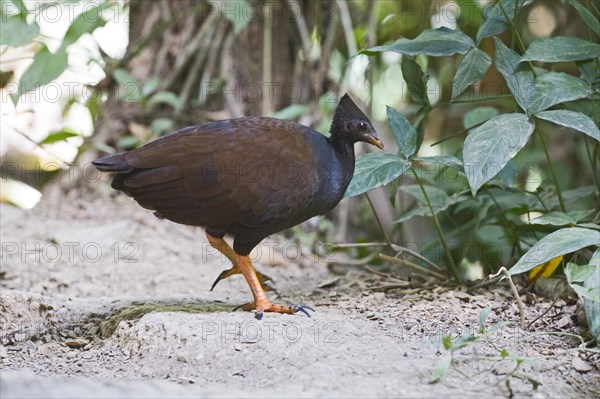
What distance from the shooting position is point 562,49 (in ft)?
11.6

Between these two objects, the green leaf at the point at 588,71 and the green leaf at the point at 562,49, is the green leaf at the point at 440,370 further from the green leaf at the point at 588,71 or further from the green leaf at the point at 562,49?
the green leaf at the point at 588,71

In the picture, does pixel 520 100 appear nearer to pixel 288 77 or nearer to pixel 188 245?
pixel 188 245

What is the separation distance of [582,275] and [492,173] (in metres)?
0.59

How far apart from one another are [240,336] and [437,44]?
1652 millimetres

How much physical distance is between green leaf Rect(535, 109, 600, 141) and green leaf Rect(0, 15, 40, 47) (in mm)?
2506

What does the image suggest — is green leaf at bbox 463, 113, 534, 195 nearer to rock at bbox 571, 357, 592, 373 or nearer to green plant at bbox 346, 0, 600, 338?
green plant at bbox 346, 0, 600, 338

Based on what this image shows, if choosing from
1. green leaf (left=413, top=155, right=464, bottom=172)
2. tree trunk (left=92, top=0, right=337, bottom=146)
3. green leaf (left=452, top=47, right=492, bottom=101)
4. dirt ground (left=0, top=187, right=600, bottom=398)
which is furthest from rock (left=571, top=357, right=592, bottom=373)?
tree trunk (left=92, top=0, right=337, bottom=146)

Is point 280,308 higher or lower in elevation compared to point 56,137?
lower

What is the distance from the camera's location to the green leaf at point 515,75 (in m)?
3.46

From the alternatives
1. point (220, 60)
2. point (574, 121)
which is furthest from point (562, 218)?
point (220, 60)

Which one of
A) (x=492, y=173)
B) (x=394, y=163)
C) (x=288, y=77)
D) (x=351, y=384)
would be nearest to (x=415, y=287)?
(x=394, y=163)

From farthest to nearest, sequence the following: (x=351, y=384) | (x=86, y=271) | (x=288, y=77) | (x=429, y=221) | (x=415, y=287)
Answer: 1. (x=288, y=77)
2. (x=429, y=221)
3. (x=86, y=271)
4. (x=415, y=287)
5. (x=351, y=384)

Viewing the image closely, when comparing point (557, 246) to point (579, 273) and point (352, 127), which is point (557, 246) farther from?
point (352, 127)

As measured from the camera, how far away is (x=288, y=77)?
6.38m
